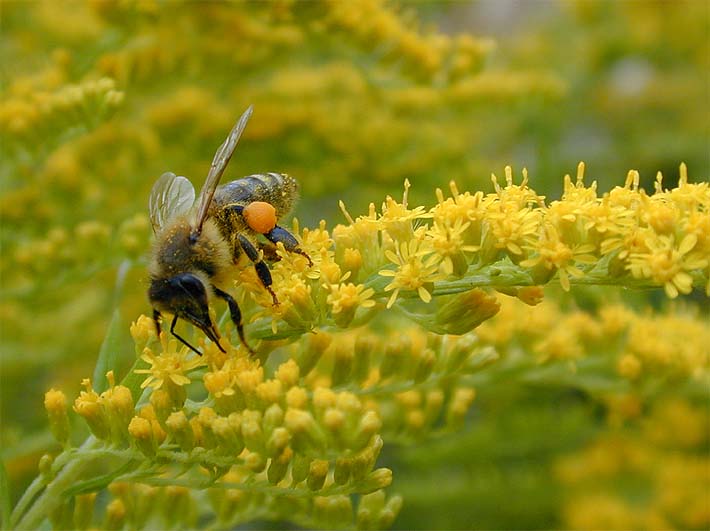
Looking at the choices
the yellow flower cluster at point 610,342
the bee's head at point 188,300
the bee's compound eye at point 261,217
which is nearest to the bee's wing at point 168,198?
the bee's compound eye at point 261,217

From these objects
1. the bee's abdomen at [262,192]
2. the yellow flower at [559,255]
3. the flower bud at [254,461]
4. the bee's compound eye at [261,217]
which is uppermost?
the bee's abdomen at [262,192]

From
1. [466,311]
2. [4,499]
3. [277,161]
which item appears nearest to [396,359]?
[466,311]

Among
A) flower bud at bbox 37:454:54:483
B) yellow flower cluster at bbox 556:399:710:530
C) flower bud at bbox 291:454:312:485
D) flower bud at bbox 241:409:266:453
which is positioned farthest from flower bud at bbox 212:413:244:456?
yellow flower cluster at bbox 556:399:710:530

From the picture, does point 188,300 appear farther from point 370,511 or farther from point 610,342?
point 610,342

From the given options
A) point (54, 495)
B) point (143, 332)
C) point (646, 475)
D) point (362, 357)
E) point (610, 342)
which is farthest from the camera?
point (646, 475)

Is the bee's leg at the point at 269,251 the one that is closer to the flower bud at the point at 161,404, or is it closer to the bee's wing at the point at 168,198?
the bee's wing at the point at 168,198

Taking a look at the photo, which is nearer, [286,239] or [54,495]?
[54,495]
